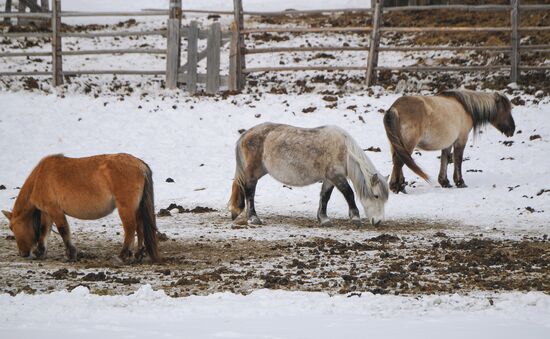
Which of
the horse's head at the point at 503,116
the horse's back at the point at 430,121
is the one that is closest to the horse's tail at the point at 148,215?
the horse's back at the point at 430,121

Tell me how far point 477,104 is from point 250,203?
186 inches

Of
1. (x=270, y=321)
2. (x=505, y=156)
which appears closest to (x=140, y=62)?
(x=505, y=156)

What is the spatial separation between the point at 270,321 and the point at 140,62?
1595cm

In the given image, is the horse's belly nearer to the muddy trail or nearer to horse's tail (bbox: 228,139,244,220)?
horse's tail (bbox: 228,139,244,220)

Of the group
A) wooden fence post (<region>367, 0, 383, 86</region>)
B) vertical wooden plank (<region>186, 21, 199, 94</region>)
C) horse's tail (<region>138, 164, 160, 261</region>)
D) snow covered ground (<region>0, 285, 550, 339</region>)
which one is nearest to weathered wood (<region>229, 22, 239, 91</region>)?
vertical wooden plank (<region>186, 21, 199, 94</region>)

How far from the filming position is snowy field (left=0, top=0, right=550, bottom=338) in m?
5.94

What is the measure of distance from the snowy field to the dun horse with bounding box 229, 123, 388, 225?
1.03 ft

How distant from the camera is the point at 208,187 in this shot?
13.4 metres

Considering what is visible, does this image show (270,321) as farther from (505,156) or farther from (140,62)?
(140,62)

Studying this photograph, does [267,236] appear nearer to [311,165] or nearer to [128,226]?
[311,165]

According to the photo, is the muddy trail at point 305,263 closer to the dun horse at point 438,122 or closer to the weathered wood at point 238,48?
the dun horse at point 438,122

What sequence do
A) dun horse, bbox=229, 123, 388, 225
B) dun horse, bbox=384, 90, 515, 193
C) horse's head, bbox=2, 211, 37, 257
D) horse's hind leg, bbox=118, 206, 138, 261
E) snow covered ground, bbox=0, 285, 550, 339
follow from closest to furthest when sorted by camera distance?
1. snow covered ground, bbox=0, 285, 550, 339
2. horse's hind leg, bbox=118, 206, 138, 261
3. horse's head, bbox=2, 211, 37, 257
4. dun horse, bbox=229, 123, 388, 225
5. dun horse, bbox=384, 90, 515, 193

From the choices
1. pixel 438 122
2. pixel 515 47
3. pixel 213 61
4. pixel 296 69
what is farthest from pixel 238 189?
pixel 515 47

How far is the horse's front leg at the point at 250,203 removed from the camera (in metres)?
10.7
